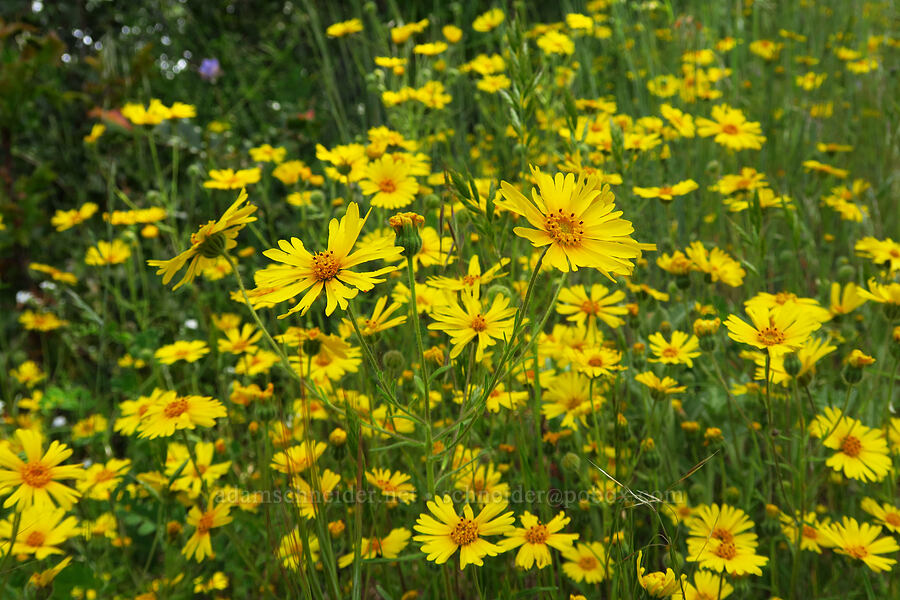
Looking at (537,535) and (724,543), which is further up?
(537,535)

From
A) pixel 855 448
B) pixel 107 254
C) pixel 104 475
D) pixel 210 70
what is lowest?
pixel 855 448

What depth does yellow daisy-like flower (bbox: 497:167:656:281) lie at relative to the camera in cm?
89

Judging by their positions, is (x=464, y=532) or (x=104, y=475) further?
(x=104, y=475)

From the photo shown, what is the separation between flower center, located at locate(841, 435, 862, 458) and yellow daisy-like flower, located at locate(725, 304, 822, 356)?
12.5 inches

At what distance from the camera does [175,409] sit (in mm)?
1265

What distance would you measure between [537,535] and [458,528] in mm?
175

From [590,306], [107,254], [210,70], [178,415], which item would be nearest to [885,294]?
[590,306]

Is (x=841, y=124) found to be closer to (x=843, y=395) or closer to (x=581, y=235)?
(x=843, y=395)

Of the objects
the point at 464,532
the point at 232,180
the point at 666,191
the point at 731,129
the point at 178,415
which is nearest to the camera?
the point at 464,532

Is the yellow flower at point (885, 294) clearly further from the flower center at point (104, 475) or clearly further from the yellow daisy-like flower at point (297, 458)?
the flower center at point (104, 475)

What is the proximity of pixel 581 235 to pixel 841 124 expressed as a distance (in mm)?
3199

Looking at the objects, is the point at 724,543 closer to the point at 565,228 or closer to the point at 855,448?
the point at 855,448

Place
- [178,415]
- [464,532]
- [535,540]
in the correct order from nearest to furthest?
[464,532], [535,540], [178,415]

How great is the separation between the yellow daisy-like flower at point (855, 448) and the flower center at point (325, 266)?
0.93 metres
